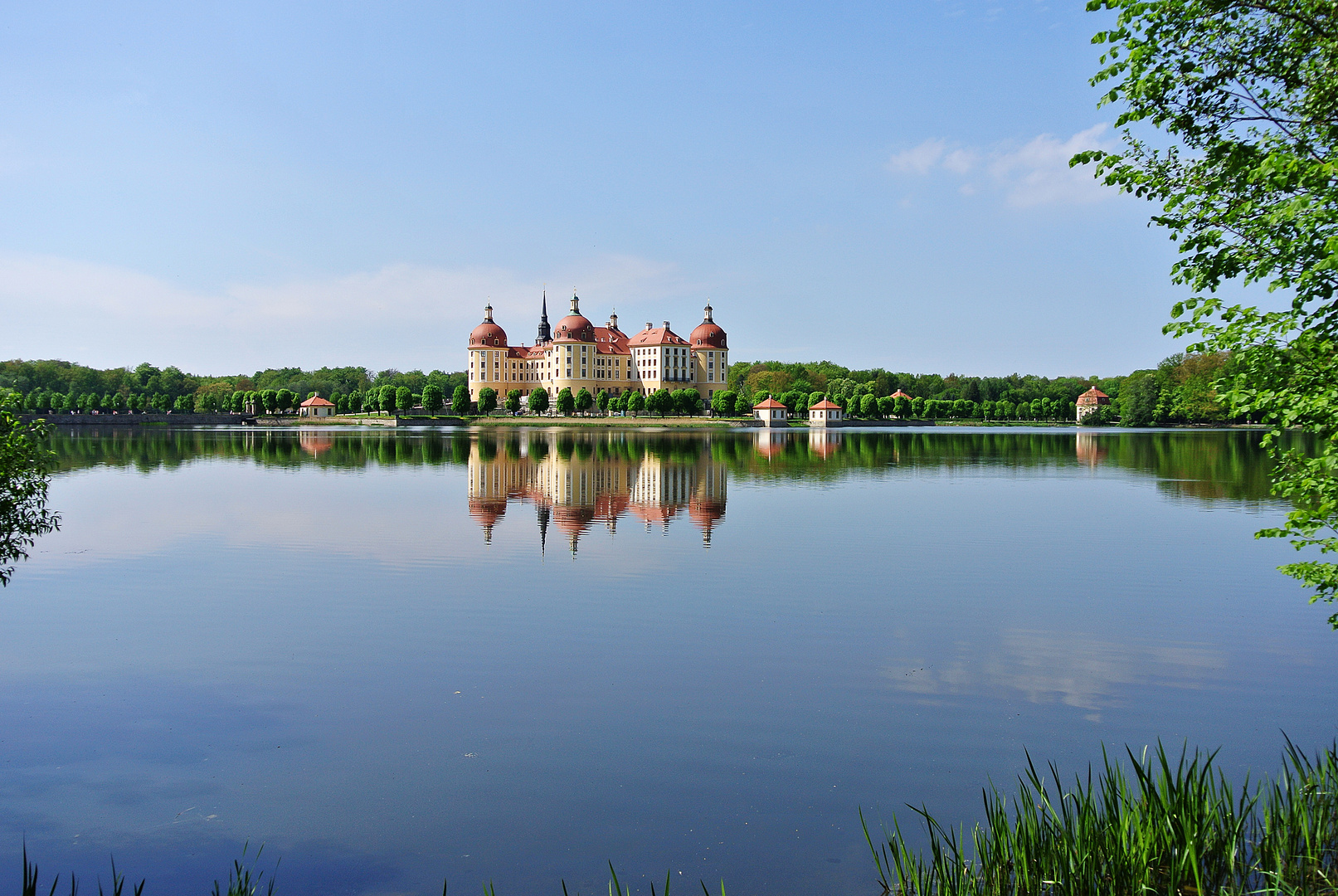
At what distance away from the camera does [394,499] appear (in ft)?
67.3

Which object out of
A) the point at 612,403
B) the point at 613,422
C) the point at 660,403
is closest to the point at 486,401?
the point at 612,403

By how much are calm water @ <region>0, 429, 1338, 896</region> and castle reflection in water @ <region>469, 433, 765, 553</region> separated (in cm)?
55

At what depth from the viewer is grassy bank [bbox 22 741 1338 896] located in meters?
3.75

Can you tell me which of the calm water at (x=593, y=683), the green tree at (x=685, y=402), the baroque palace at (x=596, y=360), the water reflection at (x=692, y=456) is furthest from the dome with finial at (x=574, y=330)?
the calm water at (x=593, y=683)

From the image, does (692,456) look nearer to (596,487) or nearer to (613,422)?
(596,487)

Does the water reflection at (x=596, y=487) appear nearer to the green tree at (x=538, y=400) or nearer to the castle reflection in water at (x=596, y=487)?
the castle reflection in water at (x=596, y=487)

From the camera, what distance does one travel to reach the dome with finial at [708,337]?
4311 inches

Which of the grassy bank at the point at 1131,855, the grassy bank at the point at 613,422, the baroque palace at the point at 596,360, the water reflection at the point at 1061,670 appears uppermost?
the baroque palace at the point at 596,360

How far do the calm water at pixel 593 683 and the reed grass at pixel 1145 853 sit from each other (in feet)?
1.80

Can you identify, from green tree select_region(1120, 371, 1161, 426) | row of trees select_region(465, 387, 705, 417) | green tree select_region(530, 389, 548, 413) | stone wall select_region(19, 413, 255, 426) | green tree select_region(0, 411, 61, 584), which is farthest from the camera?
green tree select_region(530, 389, 548, 413)

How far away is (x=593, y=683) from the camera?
712 cm

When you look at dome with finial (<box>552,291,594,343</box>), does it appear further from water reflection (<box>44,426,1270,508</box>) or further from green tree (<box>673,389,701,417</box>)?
water reflection (<box>44,426,1270,508</box>)

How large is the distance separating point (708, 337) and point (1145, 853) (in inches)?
4211

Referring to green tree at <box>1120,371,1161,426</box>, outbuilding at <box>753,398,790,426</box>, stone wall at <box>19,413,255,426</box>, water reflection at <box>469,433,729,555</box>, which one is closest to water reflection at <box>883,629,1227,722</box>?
water reflection at <box>469,433,729,555</box>
